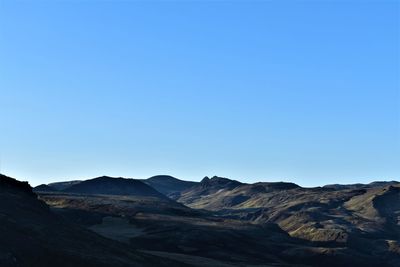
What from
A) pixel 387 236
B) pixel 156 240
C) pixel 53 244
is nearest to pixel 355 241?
pixel 387 236

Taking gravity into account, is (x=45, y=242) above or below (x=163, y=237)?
below

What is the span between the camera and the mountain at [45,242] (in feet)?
186

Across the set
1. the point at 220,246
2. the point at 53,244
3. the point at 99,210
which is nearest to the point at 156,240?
the point at 220,246

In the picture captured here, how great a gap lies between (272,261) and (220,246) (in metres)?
10.4

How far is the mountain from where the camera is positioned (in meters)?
56.7

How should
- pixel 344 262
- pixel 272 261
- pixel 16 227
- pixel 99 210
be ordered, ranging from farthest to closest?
pixel 99 210 → pixel 344 262 → pixel 272 261 → pixel 16 227

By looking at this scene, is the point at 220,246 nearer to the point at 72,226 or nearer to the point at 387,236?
the point at 72,226

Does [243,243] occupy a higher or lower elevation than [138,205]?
lower

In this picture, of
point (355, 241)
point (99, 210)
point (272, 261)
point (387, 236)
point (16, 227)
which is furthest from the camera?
point (387, 236)

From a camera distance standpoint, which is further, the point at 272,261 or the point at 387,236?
the point at 387,236

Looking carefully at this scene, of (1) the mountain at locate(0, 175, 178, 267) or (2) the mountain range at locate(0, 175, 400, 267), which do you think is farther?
(2) the mountain range at locate(0, 175, 400, 267)

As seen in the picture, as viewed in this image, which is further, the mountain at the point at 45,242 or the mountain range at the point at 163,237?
the mountain range at the point at 163,237

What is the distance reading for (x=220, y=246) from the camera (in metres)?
107

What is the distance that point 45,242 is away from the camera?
203 ft
